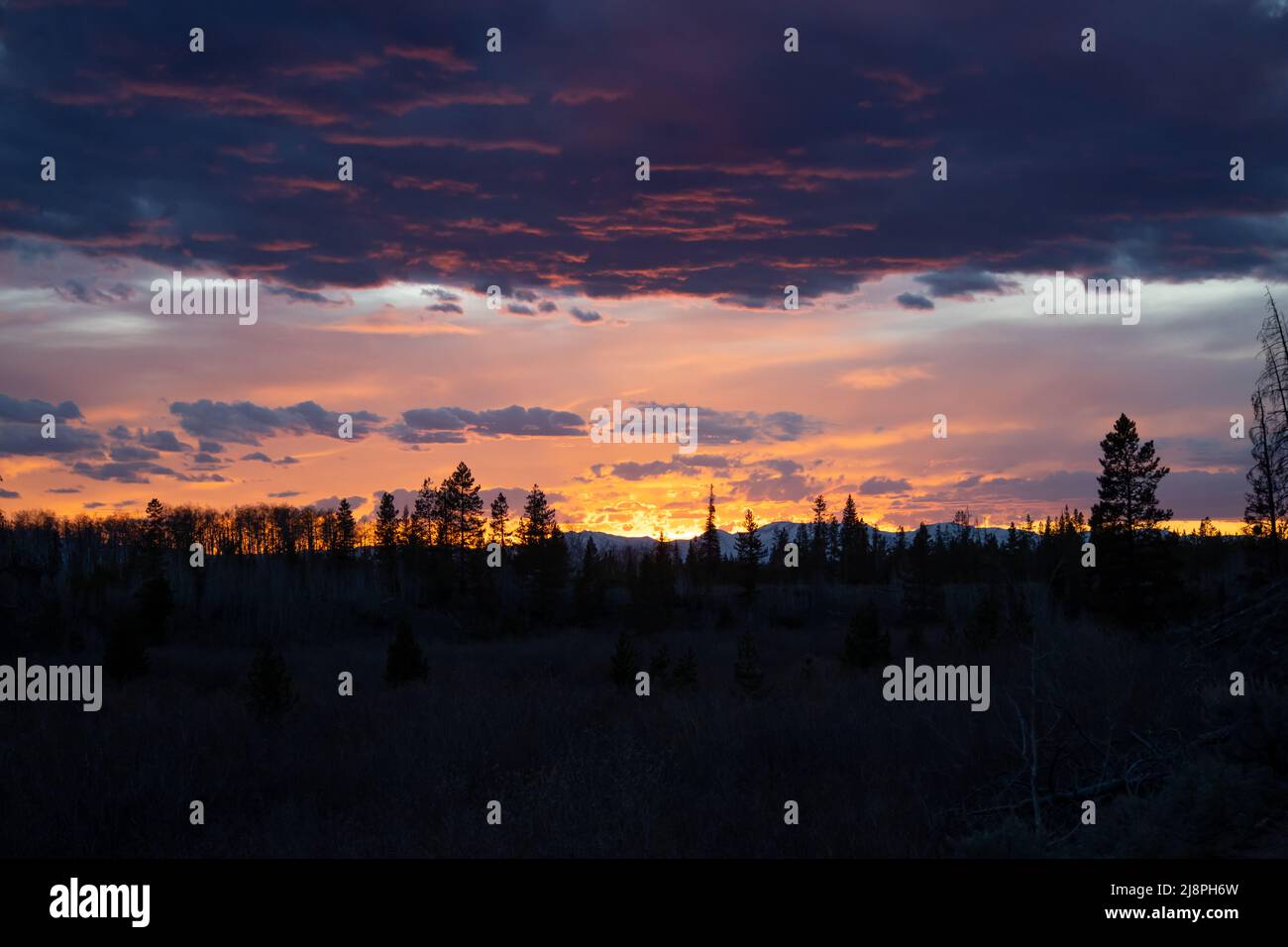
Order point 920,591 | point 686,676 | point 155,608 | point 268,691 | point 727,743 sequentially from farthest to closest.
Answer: point 920,591 → point 155,608 → point 686,676 → point 268,691 → point 727,743

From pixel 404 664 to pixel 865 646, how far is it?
53.0 ft

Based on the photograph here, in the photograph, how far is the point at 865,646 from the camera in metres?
31.5

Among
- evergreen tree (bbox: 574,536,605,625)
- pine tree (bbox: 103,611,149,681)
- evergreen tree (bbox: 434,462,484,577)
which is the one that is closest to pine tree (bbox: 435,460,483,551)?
evergreen tree (bbox: 434,462,484,577)

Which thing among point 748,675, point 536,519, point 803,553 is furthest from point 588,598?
point 803,553

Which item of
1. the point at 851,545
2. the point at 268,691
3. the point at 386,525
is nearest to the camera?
the point at 268,691

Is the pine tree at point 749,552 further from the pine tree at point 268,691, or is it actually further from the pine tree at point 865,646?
the pine tree at point 268,691

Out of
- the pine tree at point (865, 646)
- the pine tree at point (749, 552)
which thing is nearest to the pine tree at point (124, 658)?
the pine tree at point (865, 646)

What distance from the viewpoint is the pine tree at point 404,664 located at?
29250 millimetres

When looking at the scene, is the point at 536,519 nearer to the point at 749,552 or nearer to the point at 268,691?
the point at 749,552

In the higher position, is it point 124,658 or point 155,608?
point 155,608

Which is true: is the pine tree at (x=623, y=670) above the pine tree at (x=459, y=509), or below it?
below

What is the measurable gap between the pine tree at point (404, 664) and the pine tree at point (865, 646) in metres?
15.1
